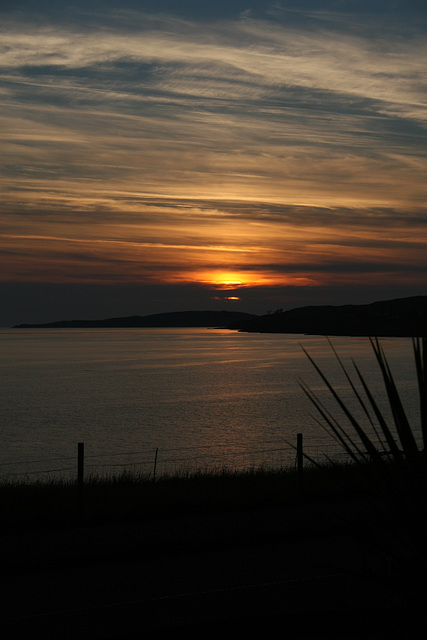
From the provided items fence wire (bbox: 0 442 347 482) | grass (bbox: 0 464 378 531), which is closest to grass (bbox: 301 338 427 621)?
grass (bbox: 0 464 378 531)

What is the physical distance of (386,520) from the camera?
13.4 feet

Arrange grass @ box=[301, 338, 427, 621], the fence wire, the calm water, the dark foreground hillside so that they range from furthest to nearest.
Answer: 1. the calm water
2. the fence wire
3. the dark foreground hillside
4. grass @ box=[301, 338, 427, 621]

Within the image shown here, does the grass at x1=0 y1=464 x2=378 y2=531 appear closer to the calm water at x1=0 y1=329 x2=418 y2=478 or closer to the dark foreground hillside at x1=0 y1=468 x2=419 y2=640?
the dark foreground hillside at x1=0 y1=468 x2=419 y2=640

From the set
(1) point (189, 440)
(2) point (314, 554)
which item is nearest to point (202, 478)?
(2) point (314, 554)

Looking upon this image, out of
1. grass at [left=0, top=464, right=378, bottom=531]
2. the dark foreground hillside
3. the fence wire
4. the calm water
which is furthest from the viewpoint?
the calm water

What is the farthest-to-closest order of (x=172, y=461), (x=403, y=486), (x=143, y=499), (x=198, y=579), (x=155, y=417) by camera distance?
1. (x=155, y=417)
2. (x=172, y=461)
3. (x=143, y=499)
4. (x=198, y=579)
5. (x=403, y=486)

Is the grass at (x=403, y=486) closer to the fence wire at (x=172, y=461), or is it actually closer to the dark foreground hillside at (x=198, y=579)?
the dark foreground hillside at (x=198, y=579)

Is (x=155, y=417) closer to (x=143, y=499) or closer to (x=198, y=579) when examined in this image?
(x=143, y=499)

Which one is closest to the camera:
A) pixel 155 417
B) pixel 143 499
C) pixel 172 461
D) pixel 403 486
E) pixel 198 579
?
pixel 403 486

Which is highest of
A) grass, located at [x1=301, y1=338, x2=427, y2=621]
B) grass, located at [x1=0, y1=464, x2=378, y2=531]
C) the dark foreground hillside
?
grass, located at [x1=301, y1=338, x2=427, y2=621]

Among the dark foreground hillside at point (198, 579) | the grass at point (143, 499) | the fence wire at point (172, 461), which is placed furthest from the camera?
the fence wire at point (172, 461)

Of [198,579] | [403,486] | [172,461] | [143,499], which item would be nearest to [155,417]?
[172,461]

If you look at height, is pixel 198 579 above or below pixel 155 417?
below

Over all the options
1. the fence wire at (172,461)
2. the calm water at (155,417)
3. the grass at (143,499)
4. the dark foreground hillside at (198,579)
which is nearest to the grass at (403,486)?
the dark foreground hillside at (198,579)
